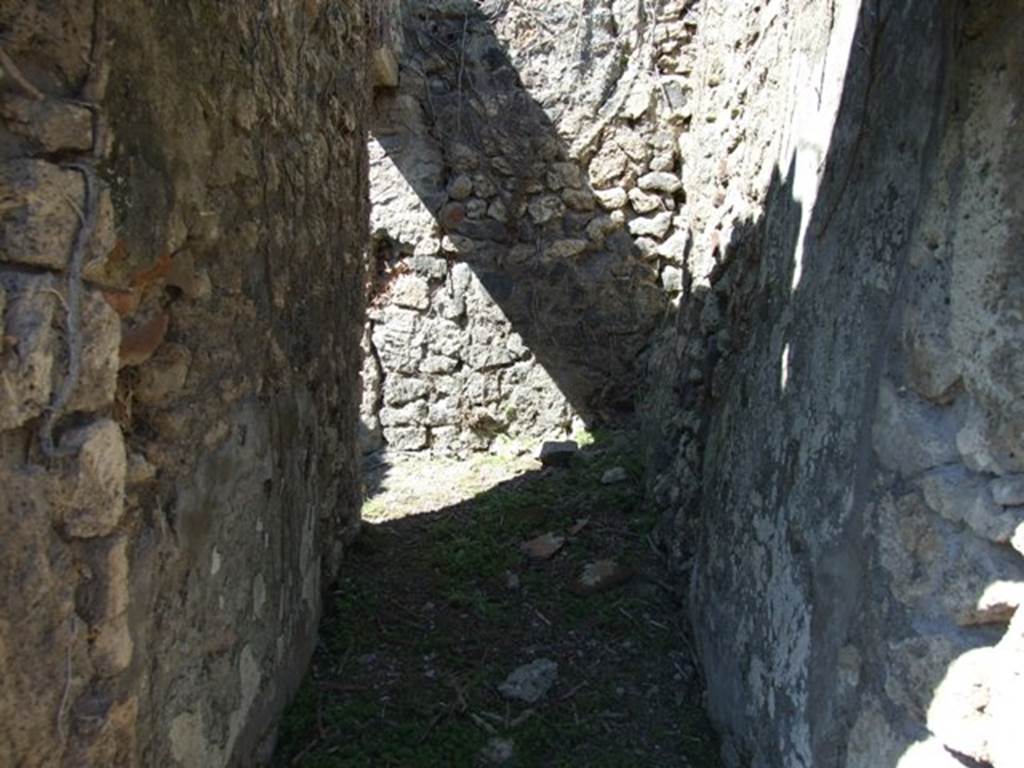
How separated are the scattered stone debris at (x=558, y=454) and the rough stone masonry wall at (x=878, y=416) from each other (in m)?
1.51

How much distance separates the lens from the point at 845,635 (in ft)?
4.79

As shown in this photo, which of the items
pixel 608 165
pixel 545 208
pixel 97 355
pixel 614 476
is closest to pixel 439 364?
pixel 545 208

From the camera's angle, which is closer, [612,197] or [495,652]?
[495,652]

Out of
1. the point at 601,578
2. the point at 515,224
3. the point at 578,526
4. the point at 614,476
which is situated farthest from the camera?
the point at 515,224

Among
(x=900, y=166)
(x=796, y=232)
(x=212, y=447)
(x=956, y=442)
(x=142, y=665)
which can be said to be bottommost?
(x=142, y=665)

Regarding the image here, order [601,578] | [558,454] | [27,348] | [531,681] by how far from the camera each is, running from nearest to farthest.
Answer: [27,348] → [531,681] → [601,578] → [558,454]

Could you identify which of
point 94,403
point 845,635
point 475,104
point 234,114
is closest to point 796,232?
point 845,635

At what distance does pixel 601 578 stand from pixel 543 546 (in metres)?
0.34

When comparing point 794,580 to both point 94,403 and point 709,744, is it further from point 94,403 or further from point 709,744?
point 94,403

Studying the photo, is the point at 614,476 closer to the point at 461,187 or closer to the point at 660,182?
the point at 660,182

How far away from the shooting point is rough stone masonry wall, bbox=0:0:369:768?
102cm

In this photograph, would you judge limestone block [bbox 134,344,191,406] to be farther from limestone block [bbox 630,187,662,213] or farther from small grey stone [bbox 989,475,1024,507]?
limestone block [bbox 630,187,662,213]

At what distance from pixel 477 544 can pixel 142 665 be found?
6.53 feet

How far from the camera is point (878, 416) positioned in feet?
4.63
